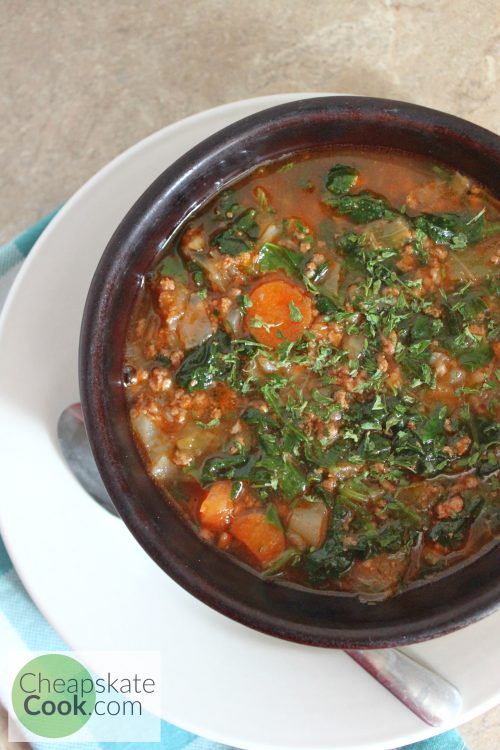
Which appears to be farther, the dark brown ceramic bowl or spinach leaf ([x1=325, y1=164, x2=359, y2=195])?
spinach leaf ([x1=325, y1=164, x2=359, y2=195])

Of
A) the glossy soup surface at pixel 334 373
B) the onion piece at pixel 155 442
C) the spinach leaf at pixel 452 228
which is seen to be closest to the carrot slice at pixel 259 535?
the glossy soup surface at pixel 334 373

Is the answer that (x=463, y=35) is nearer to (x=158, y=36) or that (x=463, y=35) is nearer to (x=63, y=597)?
(x=158, y=36)

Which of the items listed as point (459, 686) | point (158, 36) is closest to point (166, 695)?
point (459, 686)

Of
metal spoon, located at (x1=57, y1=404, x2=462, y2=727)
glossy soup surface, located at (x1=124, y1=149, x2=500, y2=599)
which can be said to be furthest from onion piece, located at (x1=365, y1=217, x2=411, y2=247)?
metal spoon, located at (x1=57, y1=404, x2=462, y2=727)

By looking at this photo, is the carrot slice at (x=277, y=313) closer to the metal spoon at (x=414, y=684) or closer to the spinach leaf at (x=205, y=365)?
the spinach leaf at (x=205, y=365)

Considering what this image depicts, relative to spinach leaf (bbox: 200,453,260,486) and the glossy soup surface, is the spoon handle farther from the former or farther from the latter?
spinach leaf (bbox: 200,453,260,486)
